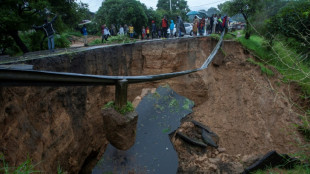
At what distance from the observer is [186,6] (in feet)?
112

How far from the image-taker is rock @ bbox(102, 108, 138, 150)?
2434 mm

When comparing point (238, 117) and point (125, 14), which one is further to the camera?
point (125, 14)

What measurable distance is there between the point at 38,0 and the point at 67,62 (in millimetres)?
4596

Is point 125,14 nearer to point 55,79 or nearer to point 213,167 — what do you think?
point 213,167

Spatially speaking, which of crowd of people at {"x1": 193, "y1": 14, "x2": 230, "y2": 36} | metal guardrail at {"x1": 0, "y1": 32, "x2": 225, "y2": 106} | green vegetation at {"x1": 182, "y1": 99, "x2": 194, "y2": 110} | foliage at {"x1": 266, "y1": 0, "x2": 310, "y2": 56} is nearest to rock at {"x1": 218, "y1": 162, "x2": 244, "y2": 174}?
green vegetation at {"x1": 182, "y1": 99, "x2": 194, "y2": 110}

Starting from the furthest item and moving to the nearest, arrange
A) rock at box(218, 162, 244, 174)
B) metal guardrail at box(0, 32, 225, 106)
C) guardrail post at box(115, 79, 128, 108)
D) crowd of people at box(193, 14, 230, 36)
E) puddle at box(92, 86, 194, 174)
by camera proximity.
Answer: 1. crowd of people at box(193, 14, 230, 36)
2. puddle at box(92, 86, 194, 174)
3. rock at box(218, 162, 244, 174)
4. guardrail post at box(115, 79, 128, 108)
5. metal guardrail at box(0, 32, 225, 106)

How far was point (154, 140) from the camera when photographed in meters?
6.99

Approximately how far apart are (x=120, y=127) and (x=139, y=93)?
5.17 metres

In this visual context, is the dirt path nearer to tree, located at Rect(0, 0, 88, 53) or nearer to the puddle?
the puddle

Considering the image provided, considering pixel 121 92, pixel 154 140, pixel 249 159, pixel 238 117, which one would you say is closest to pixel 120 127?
pixel 121 92

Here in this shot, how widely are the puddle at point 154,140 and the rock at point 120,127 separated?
3440 millimetres

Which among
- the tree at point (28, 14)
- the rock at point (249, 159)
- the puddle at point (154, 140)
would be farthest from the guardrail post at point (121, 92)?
the tree at point (28, 14)

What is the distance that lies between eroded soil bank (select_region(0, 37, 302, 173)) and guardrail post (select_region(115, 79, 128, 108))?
1396 mm

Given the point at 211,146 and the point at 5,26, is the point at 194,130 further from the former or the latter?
the point at 5,26
